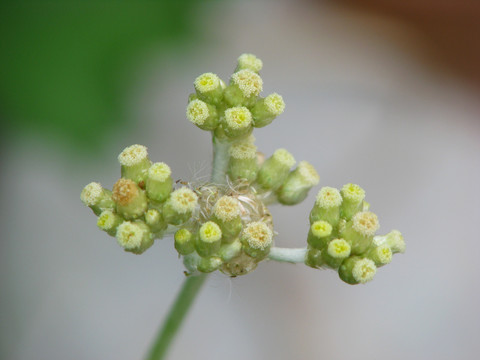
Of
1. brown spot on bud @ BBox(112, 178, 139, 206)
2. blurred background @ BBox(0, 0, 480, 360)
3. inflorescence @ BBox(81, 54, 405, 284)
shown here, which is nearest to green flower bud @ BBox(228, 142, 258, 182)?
inflorescence @ BBox(81, 54, 405, 284)

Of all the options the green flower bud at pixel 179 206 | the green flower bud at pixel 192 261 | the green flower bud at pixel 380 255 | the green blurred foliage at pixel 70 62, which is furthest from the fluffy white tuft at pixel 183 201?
the green blurred foliage at pixel 70 62

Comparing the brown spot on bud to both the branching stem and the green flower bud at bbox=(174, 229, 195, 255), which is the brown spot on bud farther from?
the branching stem

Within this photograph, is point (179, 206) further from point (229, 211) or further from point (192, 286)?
point (192, 286)

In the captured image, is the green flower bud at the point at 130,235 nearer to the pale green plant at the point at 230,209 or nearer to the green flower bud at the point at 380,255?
the pale green plant at the point at 230,209

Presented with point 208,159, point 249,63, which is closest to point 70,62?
point 208,159

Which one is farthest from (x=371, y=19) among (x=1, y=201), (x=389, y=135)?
(x=1, y=201)

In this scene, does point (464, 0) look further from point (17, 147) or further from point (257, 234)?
point (257, 234)
